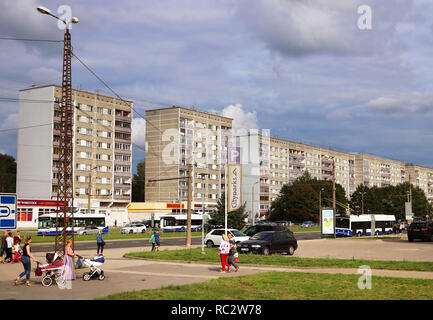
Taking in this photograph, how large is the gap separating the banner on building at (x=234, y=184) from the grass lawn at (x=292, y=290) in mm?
13630

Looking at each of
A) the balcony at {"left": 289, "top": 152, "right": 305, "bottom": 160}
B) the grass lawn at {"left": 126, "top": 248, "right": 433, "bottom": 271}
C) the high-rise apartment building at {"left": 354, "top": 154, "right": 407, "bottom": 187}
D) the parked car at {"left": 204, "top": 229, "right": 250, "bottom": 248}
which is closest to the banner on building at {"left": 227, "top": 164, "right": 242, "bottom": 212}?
the grass lawn at {"left": 126, "top": 248, "right": 433, "bottom": 271}

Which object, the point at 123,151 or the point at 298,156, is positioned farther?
the point at 298,156

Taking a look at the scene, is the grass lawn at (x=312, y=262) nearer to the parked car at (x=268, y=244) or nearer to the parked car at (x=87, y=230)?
the parked car at (x=268, y=244)

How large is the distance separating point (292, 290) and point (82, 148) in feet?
273

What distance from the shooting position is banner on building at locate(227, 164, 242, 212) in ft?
99.0

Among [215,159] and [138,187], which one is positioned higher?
[215,159]

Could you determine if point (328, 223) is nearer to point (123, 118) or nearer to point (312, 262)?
point (312, 262)

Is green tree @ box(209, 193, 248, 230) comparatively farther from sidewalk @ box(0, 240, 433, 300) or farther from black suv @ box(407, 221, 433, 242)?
sidewalk @ box(0, 240, 433, 300)

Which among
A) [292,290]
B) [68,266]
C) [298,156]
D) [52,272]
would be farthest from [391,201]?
[52,272]

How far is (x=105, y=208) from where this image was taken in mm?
94062

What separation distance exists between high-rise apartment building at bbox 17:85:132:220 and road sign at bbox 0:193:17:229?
7246cm

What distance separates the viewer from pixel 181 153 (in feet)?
351

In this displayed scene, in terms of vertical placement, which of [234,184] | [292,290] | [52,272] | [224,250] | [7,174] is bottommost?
[292,290]
